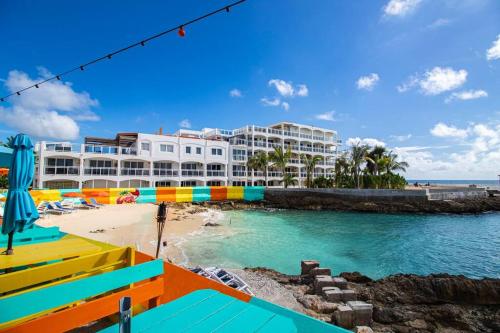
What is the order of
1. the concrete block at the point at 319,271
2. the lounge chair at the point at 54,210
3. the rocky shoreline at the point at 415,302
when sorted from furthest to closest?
the lounge chair at the point at 54,210, the concrete block at the point at 319,271, the rocky shoreline at the point at 415,302

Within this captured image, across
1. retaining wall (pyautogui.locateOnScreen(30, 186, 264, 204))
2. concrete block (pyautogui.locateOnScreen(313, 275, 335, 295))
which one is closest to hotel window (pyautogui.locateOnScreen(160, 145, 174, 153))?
retaining wall (pyautogui.locateOnScreen(30, 186, 264, 204))

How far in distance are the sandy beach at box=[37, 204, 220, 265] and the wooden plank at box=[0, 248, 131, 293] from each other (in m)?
7.10

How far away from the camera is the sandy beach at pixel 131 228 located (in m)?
13.6

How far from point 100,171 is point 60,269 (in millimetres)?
34612

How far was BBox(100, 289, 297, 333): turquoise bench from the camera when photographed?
2.45 meters

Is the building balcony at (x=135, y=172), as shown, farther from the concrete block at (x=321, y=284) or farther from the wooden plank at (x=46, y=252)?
the concrete block at (x=321, y=284)

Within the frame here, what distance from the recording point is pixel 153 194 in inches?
1383

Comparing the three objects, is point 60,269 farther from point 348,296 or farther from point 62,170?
point 62,170

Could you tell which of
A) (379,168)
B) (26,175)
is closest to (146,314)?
(26,175)

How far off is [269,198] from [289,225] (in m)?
17.3

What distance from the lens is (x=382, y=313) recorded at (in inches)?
263

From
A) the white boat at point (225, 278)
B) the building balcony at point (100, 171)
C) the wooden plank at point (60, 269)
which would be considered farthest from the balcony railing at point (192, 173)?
the wooden plank at point (60, 269)

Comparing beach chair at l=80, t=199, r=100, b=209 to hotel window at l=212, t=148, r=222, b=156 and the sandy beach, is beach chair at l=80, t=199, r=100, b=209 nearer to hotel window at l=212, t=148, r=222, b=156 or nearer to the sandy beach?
the sandy beach

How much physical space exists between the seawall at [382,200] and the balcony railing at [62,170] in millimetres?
26030
